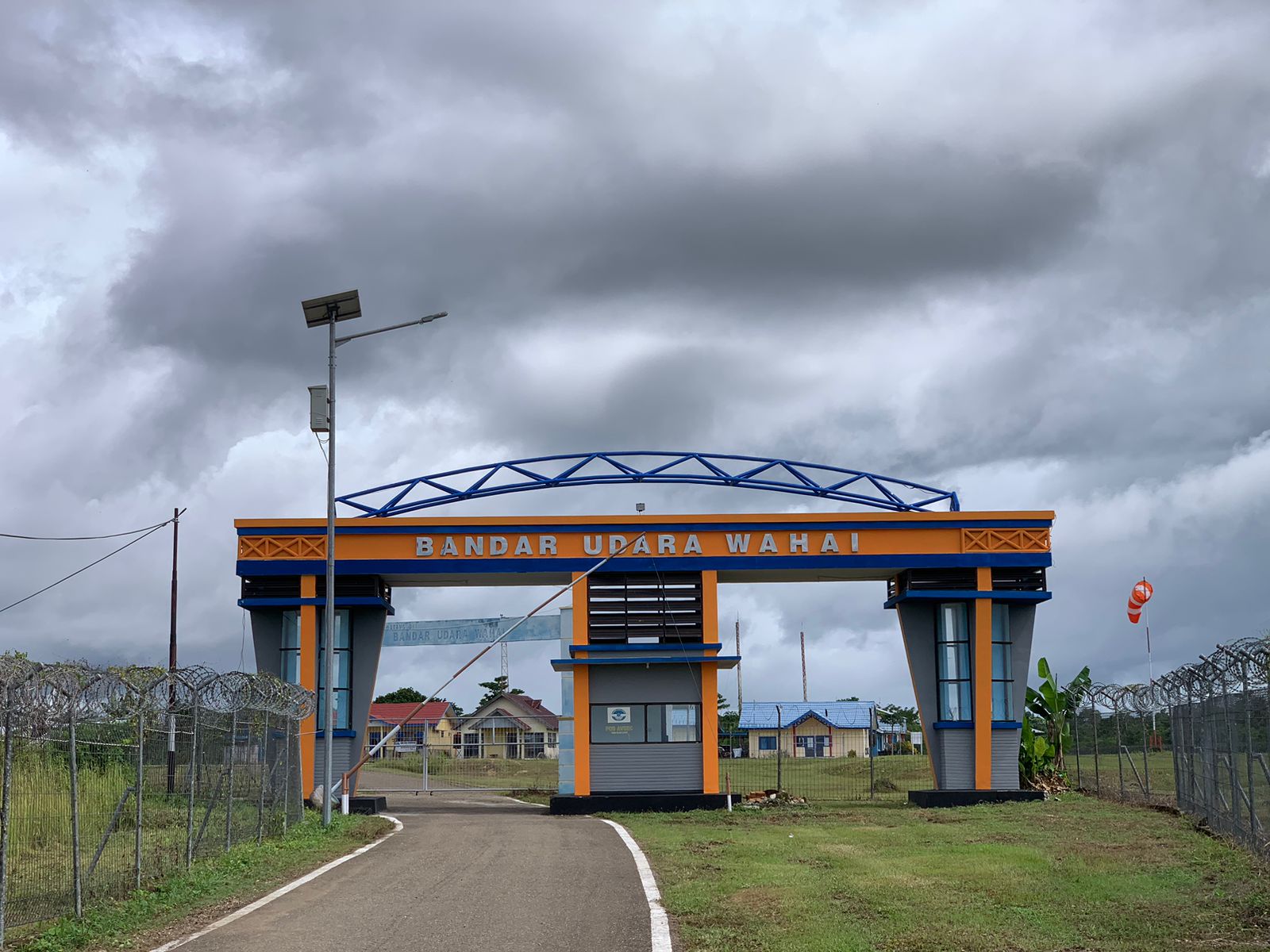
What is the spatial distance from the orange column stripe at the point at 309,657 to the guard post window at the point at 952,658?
1472 centimetres

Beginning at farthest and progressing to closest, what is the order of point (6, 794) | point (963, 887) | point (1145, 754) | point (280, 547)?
point (280, 547), point (1145, 754), point (963, 887), point (6, 794)

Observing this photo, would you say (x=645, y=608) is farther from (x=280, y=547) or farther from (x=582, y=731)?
(x=280, y=547)

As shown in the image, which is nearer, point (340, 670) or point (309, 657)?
point (309, 657)

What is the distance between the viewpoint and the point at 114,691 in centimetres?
1355

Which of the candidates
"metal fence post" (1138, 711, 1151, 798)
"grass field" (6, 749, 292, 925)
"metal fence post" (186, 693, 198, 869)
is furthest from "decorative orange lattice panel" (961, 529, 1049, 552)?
"metal fence post" (186, 693, 198, 869)

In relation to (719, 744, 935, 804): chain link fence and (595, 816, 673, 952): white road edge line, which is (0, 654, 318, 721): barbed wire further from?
(719, 744, 935, 804): chain link fence

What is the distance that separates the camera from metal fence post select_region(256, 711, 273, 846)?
20.5 metres

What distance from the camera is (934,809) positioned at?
28.5m

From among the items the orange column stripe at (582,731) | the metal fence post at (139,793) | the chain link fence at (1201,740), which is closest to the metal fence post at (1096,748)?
the chain link fence at (1201,740)

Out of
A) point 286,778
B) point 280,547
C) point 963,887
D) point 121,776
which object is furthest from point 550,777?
point 963,887

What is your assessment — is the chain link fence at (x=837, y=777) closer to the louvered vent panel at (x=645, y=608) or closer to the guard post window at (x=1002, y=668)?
the guard post window at (x=1002, y=668)

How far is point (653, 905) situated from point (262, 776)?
31.3ft

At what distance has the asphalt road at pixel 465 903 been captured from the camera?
11398 mm

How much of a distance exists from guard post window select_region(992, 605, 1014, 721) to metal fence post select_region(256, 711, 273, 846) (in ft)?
57.7
